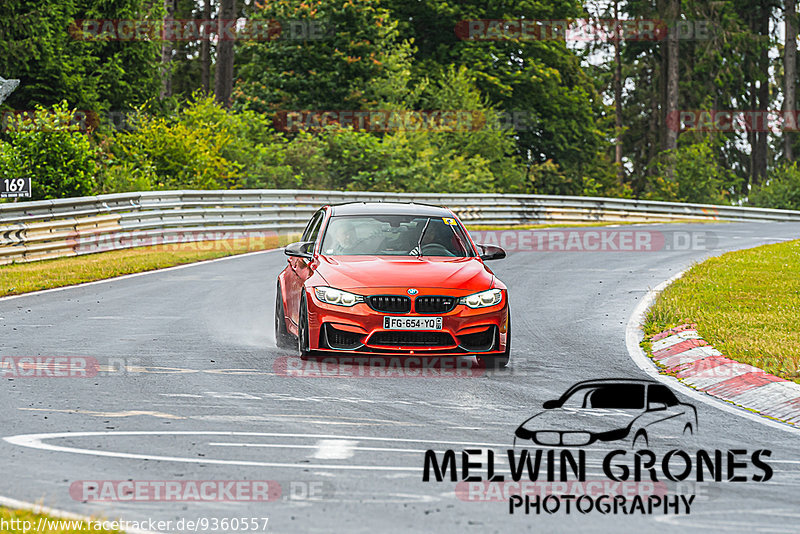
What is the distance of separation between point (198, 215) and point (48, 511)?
68.4ft

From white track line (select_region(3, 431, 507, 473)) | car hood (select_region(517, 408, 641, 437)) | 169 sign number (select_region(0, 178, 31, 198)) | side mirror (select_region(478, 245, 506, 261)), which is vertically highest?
169 sign number (select_region(0, 178, 31, 198))

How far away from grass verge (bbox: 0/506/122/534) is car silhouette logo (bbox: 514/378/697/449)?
311cm

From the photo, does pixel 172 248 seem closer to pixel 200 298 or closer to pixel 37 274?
pixel 37 274

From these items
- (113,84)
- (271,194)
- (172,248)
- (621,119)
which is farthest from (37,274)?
(621,119)

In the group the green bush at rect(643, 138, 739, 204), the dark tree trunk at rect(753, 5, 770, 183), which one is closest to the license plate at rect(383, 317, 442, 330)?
the green bush at rect(643, 138, 739, 204)

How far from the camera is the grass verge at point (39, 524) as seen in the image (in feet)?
17.5

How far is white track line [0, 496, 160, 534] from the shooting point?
5.44m

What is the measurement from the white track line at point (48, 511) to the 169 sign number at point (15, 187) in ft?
47.0

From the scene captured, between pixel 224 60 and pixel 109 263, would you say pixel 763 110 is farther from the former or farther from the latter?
pixel 109 263

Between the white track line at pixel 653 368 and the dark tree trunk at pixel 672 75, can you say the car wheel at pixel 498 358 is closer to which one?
the white track line at pixel 653 368

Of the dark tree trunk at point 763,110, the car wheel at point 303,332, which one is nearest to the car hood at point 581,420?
the car wheel at point 303,332

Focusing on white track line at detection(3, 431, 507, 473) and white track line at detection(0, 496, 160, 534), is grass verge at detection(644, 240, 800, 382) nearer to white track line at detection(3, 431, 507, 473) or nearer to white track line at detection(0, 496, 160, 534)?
white track line at detection(3, 431, 507, 473)

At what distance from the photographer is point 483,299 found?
1093cm

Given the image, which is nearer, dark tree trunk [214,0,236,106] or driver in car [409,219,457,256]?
driver in car [409,219,457,256]
